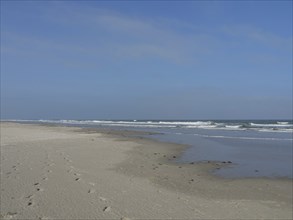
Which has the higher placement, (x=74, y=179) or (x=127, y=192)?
(x=74, y=179)

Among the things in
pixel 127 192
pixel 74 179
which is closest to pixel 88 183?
pixel 74 179

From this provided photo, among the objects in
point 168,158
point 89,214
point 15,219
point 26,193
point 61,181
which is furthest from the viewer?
point 168,158

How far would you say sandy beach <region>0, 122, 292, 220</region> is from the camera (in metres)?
7.52

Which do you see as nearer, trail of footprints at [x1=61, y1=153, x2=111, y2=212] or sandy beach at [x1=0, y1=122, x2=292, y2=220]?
sandy beach at [x1=0, y1=122, x2=292, y2=220]

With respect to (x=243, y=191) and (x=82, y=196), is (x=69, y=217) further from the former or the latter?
(x=243, y=191)

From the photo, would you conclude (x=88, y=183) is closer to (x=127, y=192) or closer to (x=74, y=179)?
(x=74, y=179)

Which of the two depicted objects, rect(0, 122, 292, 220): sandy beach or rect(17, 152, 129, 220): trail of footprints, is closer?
rect(0, 122, 292, 220): sandy beach

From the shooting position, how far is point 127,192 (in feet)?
30.7

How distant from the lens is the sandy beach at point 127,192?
7520 mm

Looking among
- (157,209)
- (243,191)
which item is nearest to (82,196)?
(157,209)

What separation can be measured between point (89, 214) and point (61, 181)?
312 centimetres

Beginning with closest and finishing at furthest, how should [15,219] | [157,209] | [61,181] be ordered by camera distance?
[15,219]
[157,209]
[61,181]

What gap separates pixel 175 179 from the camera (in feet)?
40.4

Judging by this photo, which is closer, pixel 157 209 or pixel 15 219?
pixel 15 219
